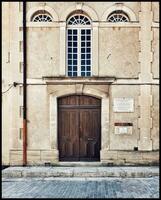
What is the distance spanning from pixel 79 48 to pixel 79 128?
3131 mm

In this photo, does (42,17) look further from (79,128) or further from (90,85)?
(79,128)

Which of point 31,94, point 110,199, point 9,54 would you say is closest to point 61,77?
point 31,94

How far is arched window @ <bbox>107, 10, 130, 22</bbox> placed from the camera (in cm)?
1416

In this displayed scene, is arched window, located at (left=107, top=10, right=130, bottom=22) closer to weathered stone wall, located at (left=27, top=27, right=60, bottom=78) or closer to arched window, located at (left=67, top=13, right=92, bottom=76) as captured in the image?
arched window, located at (left=67, top=13, right=92, bottom=76)

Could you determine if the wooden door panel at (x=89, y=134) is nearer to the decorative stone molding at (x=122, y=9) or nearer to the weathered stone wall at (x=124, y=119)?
the weathered stone wall at (x=124, y=119)

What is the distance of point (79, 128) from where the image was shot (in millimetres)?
14031

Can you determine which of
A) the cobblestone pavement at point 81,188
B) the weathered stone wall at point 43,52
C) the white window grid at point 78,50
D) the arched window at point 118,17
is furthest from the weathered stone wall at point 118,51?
the cobblestone pavement at point 81,188

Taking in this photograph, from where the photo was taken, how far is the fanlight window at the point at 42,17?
14.2m

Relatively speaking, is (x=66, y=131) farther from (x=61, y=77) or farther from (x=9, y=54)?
Result: (x=9, y=54)

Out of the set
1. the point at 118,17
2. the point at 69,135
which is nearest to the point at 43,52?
the point at 118,17

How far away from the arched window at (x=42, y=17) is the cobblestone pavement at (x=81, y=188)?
6.22 m

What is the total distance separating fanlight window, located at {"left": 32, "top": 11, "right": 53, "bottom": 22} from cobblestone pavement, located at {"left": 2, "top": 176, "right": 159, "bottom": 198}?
20.4ft

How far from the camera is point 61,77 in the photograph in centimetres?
1379

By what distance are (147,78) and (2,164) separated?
6.49m
